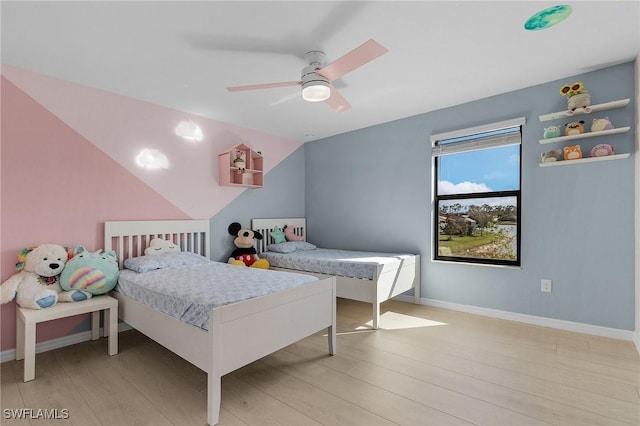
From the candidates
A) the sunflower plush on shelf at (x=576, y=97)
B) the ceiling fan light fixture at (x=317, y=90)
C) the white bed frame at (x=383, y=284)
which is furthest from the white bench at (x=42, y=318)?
the sunflower plush on shelf at (x=576, y=97)

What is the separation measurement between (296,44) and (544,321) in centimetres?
327

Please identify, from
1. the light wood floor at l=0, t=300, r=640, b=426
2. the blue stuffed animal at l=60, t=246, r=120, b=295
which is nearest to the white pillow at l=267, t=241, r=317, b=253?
the light wood floor at l=0, t=300, r=640, b=426

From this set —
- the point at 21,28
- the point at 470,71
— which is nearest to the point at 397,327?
the point at 470,71

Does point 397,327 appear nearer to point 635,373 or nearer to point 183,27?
point 635,373

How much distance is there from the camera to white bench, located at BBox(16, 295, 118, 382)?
2.09m

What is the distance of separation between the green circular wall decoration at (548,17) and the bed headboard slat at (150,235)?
11.2ft

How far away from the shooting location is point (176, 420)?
65.4 inches

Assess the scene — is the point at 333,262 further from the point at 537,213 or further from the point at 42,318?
the point at 42,318

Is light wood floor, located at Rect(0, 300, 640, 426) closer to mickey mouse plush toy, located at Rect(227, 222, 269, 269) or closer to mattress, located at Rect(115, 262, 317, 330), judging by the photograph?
mattress, located at Rect(115, 262, 317, 330)

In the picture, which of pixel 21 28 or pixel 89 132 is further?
pixel 89 132

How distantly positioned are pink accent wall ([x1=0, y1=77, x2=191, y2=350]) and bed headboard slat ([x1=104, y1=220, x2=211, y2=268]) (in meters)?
0.09

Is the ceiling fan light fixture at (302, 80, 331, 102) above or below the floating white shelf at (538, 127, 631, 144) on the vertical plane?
above

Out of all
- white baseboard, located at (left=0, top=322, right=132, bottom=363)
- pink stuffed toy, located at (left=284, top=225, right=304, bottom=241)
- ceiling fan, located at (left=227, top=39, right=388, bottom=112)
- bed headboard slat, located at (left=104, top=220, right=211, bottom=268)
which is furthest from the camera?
pink stuffed toy, located at (left=284, top=225, right=304, bottom=241)

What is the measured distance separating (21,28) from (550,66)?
3.87 m
